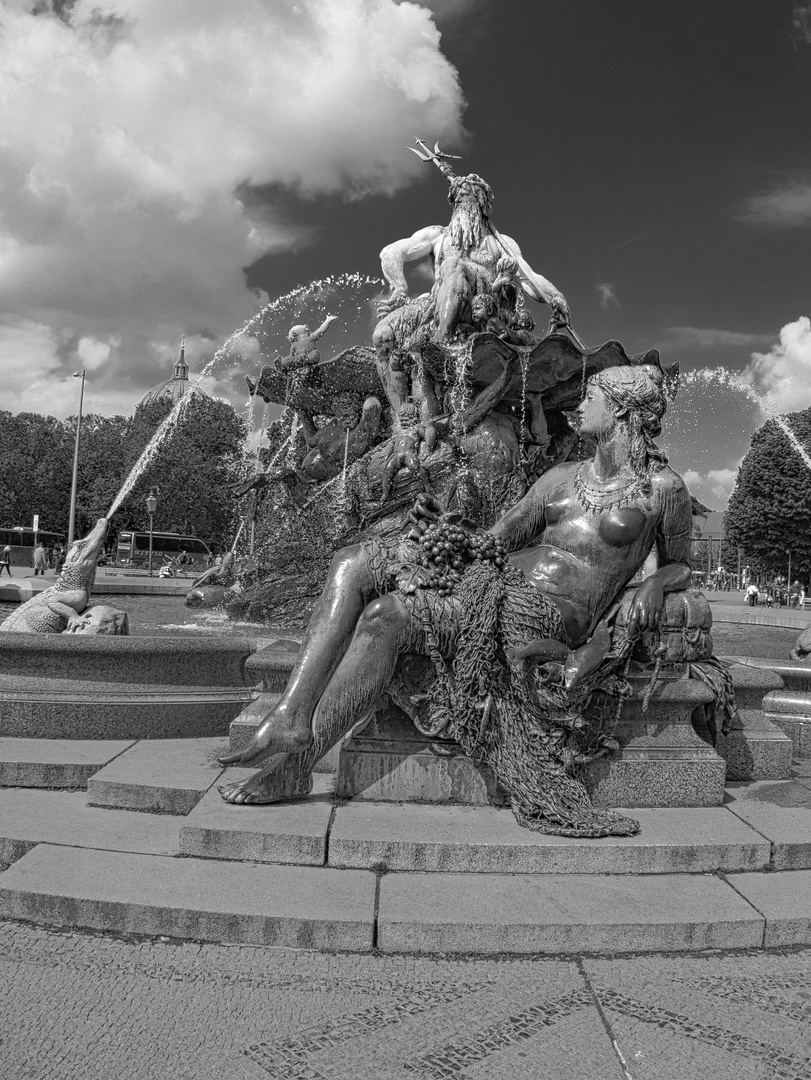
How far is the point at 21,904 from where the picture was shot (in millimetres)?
2869

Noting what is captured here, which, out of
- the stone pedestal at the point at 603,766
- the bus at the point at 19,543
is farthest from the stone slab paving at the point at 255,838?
the bus at the point at 19,543

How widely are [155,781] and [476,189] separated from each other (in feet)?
25.8

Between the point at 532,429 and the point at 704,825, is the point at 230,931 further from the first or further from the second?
the point at 532,429

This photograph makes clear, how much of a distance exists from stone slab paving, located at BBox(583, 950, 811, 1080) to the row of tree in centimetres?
4935

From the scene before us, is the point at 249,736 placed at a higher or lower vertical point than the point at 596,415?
lower

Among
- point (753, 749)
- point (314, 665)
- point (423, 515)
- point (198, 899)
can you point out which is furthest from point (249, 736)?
point (753, 749)

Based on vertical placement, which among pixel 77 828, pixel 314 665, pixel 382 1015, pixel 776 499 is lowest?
pixel 382 1015

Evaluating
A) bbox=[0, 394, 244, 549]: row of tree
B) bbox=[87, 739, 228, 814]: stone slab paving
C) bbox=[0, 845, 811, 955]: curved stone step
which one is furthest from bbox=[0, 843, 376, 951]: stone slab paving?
bbox=[0, 394, 244, 549]: row of tree

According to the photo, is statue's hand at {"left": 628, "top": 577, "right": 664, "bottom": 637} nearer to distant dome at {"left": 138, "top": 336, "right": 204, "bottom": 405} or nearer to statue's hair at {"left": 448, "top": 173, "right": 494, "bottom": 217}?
statue's hair at {"left": 448, "top": 173, "right": 494, "bottom": 217}

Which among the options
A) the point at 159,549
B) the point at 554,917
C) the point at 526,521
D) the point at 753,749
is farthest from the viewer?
the point at 159,549

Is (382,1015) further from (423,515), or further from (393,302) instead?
(393,302)

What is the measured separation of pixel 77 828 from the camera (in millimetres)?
3494

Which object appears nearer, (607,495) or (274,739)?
(274,739)

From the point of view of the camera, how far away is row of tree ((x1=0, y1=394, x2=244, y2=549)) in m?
53.1
